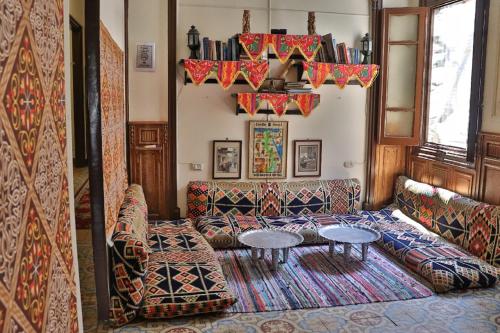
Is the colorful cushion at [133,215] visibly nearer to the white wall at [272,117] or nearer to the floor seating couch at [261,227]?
the floor seating couch at [261,227]

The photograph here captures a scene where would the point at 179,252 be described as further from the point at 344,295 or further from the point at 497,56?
the point at 497,56

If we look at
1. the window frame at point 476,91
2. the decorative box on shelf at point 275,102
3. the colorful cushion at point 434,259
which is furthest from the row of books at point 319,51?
the colorful cushion at point 434,259

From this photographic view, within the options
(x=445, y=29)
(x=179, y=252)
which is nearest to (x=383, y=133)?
(x=445, y=29)

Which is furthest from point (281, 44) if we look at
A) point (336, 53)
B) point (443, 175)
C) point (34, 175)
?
point (34, 175)

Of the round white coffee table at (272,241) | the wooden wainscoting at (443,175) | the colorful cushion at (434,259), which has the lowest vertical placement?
the colorful cushion at (434,259)

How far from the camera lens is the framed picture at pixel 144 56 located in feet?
16.9

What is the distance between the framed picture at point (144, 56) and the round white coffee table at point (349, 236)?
2.51 meters

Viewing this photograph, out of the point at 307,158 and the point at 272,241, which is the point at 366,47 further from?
the point at 272,241

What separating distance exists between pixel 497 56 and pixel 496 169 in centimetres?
103

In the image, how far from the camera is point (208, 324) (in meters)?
3.29

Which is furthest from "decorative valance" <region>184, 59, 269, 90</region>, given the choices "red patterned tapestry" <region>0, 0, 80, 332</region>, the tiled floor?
"red patterned tapestry" <region>0, 0, 80, 332</region>

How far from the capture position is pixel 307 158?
5746mm

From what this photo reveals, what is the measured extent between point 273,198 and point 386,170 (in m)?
1.49

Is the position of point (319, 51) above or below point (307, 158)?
above
